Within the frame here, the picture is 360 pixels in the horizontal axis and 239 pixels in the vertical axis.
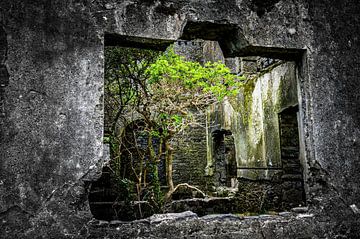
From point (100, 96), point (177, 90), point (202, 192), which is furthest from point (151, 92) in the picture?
point (100, 96)

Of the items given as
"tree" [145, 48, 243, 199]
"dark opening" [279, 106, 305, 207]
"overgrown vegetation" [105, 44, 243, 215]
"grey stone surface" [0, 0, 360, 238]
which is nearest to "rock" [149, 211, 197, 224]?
"grey stone surface" [0, 0, 360, 238]

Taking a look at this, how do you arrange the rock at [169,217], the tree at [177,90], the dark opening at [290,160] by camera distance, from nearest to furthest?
the rock at [169,217]
the tree at [177,90]
the dark opening at [290,160]

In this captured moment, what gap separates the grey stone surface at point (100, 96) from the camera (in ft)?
7.22

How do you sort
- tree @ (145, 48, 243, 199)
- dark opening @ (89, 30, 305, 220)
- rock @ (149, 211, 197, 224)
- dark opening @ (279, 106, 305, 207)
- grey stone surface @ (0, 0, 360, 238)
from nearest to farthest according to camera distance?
grey stone surface @ (0, 0, 360, 238) < rock @ (149, 211, 197, 224) < dark opening @ (89, 30, 305, 220) < tree @ (145, 48, 243, 199) < dark opening @ (279, 106, 305, 207)

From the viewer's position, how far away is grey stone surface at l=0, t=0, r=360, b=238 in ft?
7.22

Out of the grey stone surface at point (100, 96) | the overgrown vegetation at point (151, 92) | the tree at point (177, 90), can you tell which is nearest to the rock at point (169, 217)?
the grey stone surface at point (100, 96)

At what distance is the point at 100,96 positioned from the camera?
7.96 ft

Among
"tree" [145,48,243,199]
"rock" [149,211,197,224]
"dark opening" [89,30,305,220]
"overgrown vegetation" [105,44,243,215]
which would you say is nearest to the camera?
"rock" [149,211,197,224]

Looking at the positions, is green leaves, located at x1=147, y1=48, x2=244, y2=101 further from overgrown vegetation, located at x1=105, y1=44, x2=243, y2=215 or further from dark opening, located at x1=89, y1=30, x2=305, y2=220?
dark opening, located at x1=89, y1=30, x2=305, y2=220

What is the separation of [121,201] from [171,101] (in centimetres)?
211

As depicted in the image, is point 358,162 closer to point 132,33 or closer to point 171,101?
point 132,33

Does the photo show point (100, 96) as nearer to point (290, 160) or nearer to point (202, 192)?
point (290, 160)

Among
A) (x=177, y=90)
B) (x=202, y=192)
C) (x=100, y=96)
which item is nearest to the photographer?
(x=100, y=96)

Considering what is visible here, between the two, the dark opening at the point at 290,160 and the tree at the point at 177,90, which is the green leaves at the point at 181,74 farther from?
the dark opening at the point at 290,160
